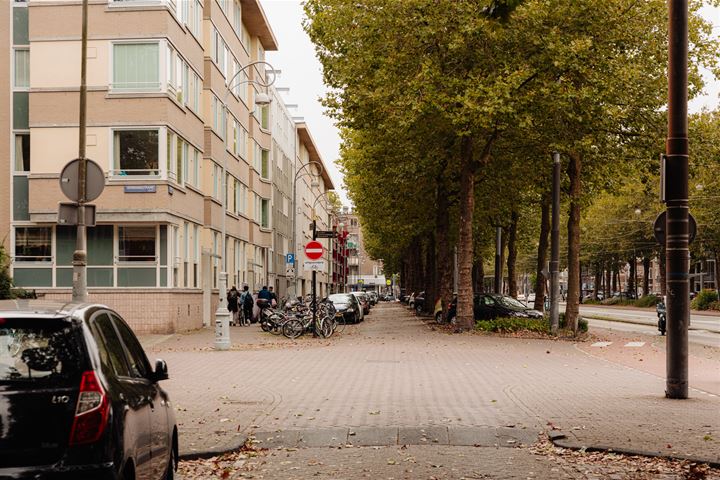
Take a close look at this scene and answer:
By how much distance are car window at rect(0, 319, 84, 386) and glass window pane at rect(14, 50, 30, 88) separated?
29894mm

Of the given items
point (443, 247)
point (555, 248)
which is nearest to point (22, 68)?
point (443, 247)

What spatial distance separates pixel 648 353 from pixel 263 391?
13495mm

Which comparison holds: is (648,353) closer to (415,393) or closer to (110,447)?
(415,393)

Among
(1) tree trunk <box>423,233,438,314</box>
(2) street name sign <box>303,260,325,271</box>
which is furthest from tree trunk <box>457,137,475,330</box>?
(1) tree trunk <box>423,233,438,314</box>

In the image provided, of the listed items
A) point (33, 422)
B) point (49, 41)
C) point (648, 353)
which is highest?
point (49, 41)

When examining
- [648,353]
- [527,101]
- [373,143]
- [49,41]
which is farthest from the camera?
[373,143]

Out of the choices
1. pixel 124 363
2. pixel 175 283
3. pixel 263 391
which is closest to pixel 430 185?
pixel 175 283

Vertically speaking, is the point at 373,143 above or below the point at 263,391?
above

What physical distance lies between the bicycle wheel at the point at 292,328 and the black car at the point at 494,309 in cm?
902

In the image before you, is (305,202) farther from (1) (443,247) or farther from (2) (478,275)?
(1) (443,247)

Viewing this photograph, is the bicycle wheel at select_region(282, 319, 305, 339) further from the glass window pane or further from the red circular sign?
the glass window pane

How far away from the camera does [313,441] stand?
10.3 metres

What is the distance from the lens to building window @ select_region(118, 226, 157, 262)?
32.7 metres

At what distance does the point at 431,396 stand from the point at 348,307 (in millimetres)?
31290
